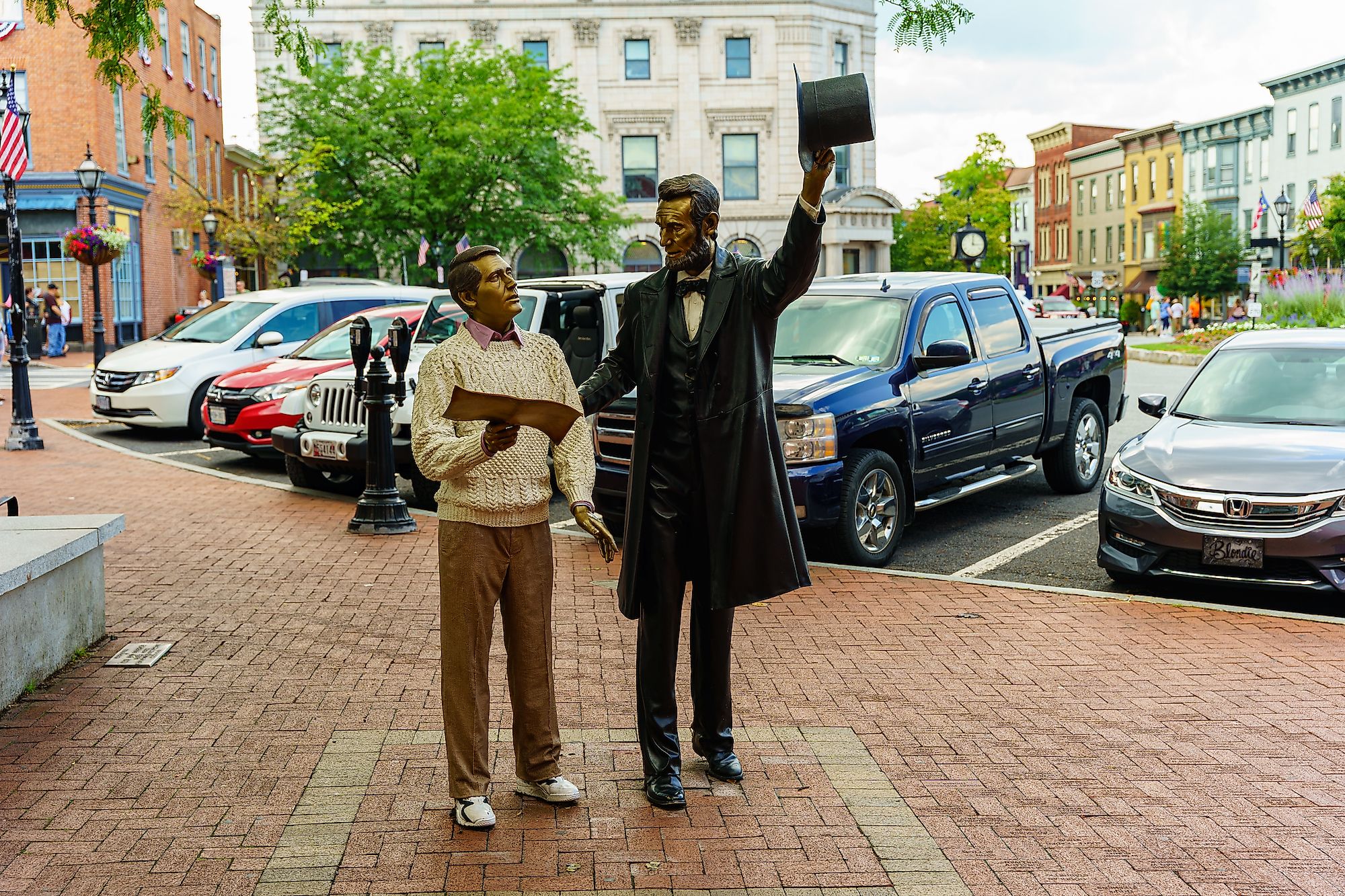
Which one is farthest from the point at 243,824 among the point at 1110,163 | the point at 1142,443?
the point at 1110,163

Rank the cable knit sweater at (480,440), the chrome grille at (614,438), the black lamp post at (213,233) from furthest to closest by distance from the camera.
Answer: the black lamp post at (213,233) < the chrome grille at (614,438) < the cable knit sweater at (480,440)

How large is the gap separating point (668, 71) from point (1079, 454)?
148 ft

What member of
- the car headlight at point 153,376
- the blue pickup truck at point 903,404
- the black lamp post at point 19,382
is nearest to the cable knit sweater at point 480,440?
the blue pickup truck at point 903,404

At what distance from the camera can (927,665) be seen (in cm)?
663

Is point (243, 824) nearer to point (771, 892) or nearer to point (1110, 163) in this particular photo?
point (771, 892)

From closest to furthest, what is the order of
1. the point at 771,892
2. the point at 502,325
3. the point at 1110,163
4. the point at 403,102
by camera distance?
1. the point at 771,892
2. the point at 502,325
3. the point at 403,102
4. the point at 1110,163

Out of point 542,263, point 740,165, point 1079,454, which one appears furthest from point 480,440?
point 740,165

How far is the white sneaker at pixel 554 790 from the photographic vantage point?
15.5 feet

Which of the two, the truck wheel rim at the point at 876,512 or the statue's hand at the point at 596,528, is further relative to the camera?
the truck wheel rim at the point at 876,512

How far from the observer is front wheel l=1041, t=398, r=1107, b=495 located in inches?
475

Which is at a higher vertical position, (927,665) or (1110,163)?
(1110,163)

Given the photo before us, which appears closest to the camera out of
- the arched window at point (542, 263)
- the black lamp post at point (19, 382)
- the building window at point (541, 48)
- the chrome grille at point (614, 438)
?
the chrome grille at point (614, 438)

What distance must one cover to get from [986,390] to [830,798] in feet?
20.0

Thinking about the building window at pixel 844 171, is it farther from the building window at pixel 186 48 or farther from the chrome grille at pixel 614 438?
the chrome grille at pixel 614 438
